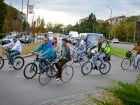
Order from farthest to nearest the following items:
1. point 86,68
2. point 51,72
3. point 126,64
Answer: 1. point 126,64
2. point 86,68
3. point 51,72

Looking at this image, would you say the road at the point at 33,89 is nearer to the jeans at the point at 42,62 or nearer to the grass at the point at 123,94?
the jeans at the point at 42,62

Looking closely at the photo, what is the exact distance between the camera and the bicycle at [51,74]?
55.9ft

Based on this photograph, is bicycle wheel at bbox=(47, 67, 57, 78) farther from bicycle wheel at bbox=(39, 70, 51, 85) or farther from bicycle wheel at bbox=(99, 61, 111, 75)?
bicycle wheel at bbox=(99, 61, 111, 75)

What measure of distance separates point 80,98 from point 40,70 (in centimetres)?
506

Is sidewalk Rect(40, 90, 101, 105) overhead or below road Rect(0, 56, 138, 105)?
overhead

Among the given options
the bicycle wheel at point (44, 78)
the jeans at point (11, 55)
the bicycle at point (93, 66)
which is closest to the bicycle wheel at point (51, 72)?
the bicycle wheel at point (44, 78)

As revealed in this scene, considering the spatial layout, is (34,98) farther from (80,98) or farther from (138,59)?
(138,59)

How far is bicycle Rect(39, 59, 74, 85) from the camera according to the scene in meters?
17.0

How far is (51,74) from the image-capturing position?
1758cm

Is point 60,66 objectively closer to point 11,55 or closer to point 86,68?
point 86,68

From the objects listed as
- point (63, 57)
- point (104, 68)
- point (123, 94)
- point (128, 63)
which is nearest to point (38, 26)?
point (128, 63)

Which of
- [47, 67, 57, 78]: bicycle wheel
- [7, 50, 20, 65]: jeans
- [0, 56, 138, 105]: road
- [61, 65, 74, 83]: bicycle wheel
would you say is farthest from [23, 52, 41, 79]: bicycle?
[7, 50, 20, 65]: jeans

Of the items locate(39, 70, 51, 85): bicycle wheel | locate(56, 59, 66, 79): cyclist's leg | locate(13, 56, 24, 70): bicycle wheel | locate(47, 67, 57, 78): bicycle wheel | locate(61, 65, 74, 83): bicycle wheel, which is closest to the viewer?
locate(39, 70, 51, 85): bicycle wheel

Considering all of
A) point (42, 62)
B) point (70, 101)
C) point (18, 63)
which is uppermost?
point (42, 62)
